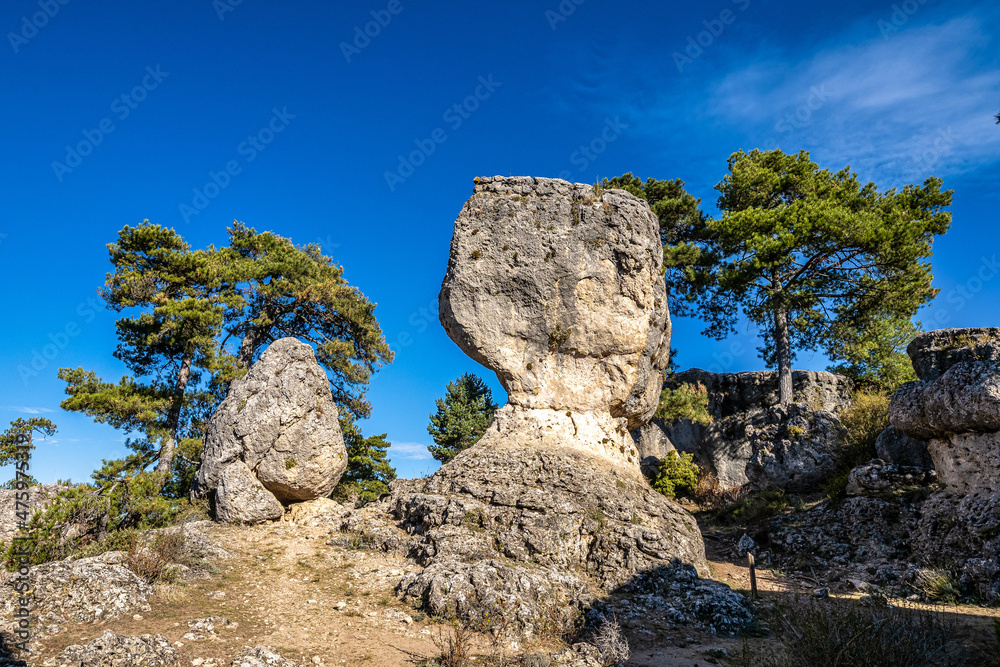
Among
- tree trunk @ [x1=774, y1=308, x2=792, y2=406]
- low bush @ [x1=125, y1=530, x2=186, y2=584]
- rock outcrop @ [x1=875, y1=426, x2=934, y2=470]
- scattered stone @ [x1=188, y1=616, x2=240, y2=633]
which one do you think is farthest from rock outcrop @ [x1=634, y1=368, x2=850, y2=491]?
scattered stone @ [x1=188, y1=616, x2=240, y2=633]

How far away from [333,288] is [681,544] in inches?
597

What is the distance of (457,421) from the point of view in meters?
24.9

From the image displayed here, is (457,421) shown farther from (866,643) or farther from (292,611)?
(866,643)

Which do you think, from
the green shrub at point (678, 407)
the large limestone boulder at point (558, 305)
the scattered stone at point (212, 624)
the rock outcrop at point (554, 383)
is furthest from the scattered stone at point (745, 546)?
the scattered stone at point (212, 624)

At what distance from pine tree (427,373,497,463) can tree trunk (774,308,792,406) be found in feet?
40.5

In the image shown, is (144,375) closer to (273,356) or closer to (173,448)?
(173,448)

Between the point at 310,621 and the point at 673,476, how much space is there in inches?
582

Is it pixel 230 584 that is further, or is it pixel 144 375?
pixel 144 375

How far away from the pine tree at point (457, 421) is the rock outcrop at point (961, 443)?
1503cm

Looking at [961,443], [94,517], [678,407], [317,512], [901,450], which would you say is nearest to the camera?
[94,517]

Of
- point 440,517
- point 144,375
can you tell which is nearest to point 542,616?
point 440,517

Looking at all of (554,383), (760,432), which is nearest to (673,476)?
(760,432)

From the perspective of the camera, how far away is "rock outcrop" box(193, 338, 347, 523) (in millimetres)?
14312

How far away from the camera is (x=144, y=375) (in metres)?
19.6
